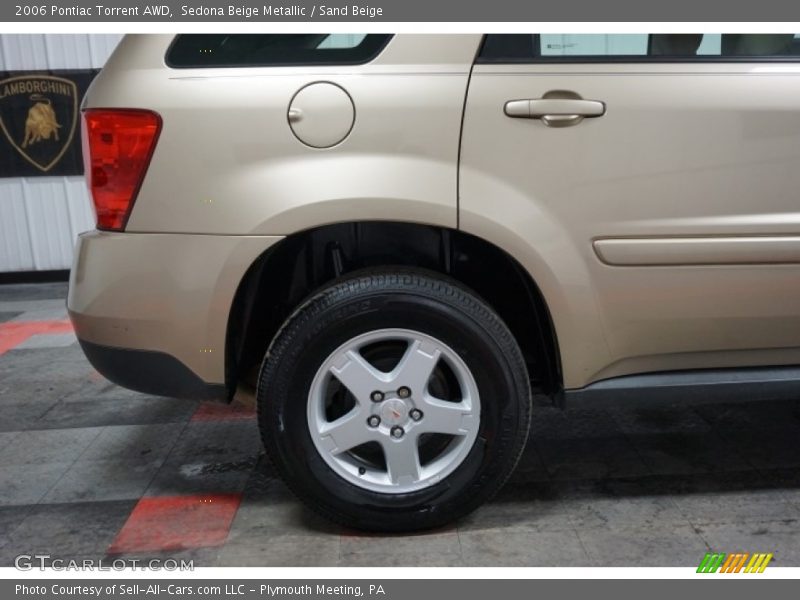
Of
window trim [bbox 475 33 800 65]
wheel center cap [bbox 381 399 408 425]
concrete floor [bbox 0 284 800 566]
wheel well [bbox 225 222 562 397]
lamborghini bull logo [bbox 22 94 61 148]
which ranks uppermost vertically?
window trim [bbox 475 33 800 65]

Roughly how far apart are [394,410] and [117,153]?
3.57 ft

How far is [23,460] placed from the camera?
2.98m

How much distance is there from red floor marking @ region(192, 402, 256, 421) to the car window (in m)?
1.98

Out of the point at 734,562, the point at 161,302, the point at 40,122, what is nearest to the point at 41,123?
the point at 40,122

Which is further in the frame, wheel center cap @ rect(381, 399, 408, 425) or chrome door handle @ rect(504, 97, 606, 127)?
wheel center cap @ rect(381, 399, 408, 425)

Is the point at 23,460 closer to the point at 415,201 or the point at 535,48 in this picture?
the point at 415,201

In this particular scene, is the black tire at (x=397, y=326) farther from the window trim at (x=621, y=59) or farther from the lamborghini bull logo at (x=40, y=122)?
the lamborghini bull logo at (x=40, y=122)

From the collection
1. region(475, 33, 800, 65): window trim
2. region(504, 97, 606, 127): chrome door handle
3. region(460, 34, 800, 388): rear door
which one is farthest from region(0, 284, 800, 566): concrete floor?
region(475, 33, 800, 65): window trim

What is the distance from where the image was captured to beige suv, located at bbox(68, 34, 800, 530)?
2.07m

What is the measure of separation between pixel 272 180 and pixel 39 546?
4.52 ft

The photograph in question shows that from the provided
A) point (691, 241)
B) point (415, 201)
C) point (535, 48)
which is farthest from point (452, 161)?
point (691, 241)

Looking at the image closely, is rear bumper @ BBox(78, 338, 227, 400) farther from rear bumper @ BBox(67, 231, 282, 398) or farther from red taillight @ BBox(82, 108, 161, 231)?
red taillight @ BBox(82, 108, 161, 231)

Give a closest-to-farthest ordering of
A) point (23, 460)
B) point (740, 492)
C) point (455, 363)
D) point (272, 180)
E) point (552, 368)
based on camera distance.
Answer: point (272, 180)
point (455, 363)
point (552, 368)
point (740, 492)
point (23, 460)

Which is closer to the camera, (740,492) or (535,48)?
(535,48)
